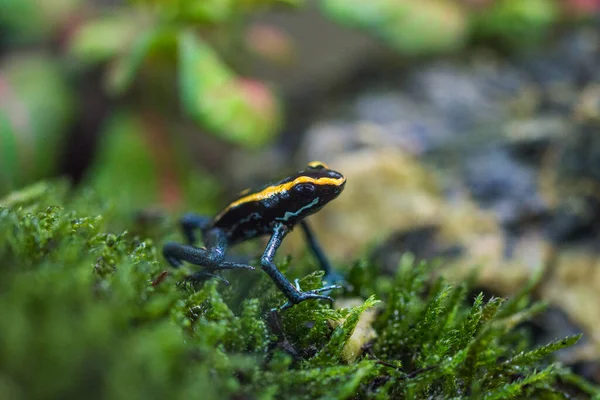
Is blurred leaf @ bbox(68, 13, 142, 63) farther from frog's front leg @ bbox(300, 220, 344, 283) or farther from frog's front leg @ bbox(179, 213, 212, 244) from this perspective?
frog's front leg @ bbox(300, 220, 344, 283)

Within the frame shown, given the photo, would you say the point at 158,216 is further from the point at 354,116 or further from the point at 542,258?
the point at 542,258

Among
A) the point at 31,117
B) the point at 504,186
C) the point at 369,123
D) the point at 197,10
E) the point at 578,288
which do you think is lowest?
the point at 578,288

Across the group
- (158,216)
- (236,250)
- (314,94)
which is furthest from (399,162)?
(314,94)

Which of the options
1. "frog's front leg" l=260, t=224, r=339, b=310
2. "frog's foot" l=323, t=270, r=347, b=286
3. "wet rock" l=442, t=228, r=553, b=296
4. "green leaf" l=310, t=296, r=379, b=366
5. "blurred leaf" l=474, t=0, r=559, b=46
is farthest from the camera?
"blurred leaf" l=474, t=0, r=559, b=46

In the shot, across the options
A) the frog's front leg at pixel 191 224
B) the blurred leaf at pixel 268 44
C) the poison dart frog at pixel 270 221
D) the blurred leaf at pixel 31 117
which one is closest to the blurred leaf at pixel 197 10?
the blurred leaf at pixel 268 44

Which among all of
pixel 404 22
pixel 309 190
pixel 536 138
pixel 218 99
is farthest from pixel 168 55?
pixel 536 138

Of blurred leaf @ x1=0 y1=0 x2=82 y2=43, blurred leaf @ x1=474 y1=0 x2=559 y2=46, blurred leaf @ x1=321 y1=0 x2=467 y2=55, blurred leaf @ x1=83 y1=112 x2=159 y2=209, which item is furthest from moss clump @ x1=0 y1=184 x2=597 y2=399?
blurred leaf @ x1=474 y1=0 x2=559 y2=46

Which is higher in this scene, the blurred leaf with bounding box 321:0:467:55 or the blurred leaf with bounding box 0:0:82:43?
the blurred leaf with bounding box 0:0:82:43

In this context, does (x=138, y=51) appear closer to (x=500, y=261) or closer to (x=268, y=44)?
(x=268, y=44)
